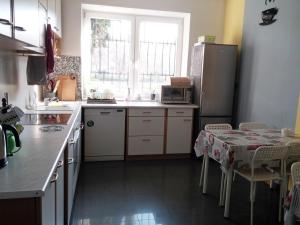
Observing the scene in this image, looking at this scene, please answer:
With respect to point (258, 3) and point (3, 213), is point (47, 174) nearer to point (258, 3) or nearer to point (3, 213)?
point (3, 213)

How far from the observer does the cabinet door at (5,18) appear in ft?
3.79

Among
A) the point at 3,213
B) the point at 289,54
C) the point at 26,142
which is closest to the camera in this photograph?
the point at 3,213

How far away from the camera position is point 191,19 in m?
4.33

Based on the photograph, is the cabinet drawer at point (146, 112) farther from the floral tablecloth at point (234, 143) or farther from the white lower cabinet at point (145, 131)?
the floral tablecloth at point (234, 143)

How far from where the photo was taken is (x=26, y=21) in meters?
1.60

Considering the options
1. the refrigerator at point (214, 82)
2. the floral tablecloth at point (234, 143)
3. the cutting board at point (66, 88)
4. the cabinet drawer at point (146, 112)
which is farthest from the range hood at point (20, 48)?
the refrigerator at point (214, 82)

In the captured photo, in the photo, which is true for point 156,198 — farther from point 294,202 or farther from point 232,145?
point 294,202

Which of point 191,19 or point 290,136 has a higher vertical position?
point 191,19

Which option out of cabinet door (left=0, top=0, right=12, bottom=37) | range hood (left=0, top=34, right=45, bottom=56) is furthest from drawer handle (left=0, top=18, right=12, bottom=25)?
range hood (left=0, top=34, right=45, bottom=56)

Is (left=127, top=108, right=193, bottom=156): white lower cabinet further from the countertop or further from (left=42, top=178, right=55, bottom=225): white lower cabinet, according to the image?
(left=42, top=178, right=55, bottom=225): white lower cabinet

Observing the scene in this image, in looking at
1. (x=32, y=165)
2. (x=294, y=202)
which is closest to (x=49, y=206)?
(x=32, y=165)

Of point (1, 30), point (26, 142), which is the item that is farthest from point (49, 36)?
point (1, 30)

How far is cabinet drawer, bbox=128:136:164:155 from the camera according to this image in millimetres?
3949

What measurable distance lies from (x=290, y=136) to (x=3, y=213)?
260 cm
